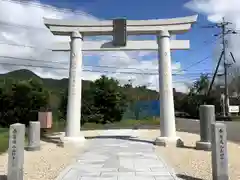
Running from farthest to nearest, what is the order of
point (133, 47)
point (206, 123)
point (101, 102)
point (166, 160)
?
1. point (101, 102)
2. point (133, 47)
3. point (206, 123)
4. point (166, 160)

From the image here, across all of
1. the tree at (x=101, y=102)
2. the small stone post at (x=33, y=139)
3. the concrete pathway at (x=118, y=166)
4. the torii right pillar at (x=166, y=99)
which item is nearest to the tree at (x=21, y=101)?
the tree at (x=101, y=102)

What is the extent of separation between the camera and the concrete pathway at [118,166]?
7434 mm

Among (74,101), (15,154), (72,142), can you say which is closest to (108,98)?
(74,101)

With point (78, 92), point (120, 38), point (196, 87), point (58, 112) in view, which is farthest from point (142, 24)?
point (196, 87)

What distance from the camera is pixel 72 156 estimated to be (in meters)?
10.7

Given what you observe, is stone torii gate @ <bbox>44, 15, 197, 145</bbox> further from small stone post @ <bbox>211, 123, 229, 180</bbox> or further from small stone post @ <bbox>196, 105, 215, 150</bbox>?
small stone post @ <bbox>211, 123, 229, 180</bbox>

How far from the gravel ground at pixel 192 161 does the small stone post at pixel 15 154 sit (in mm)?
3570

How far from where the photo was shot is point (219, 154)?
6734mm

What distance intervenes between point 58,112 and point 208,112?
20.8m

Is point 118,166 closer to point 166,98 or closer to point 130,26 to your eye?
point 166,98

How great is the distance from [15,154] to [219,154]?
4.18 meters

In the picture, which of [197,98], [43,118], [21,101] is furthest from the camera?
[197,98]

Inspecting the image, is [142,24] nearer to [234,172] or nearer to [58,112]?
[234,172]

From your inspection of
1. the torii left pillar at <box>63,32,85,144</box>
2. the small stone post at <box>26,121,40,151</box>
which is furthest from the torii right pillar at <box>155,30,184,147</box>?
the small stone post at <box>26,121,40,151</box>
